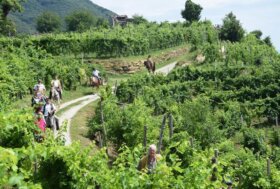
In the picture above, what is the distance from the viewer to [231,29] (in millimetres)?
56562

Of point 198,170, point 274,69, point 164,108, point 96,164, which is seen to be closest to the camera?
point 198,170

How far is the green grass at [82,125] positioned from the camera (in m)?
19.4

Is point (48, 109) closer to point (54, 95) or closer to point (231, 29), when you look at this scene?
point (54, 95)

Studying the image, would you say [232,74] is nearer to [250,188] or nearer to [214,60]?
[214,60]

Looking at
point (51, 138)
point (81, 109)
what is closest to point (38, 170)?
point (51, 138)

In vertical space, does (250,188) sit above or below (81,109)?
below

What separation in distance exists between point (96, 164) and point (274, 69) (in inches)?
984

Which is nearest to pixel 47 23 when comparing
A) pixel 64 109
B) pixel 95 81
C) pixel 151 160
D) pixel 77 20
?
pixel 77 20

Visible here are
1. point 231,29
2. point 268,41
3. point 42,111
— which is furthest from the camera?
point 268,41

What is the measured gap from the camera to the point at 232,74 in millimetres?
32500

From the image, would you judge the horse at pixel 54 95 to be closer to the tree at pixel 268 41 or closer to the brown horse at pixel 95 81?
the brown horse at pixel 95 81

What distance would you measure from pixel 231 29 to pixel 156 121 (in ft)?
126

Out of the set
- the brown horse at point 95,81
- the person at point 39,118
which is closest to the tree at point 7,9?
the brown horse at point 95,81

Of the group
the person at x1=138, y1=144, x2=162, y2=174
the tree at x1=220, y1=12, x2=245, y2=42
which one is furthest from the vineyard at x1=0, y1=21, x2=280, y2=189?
the tree at x1=220, y1=12, x2=245, y2=42
